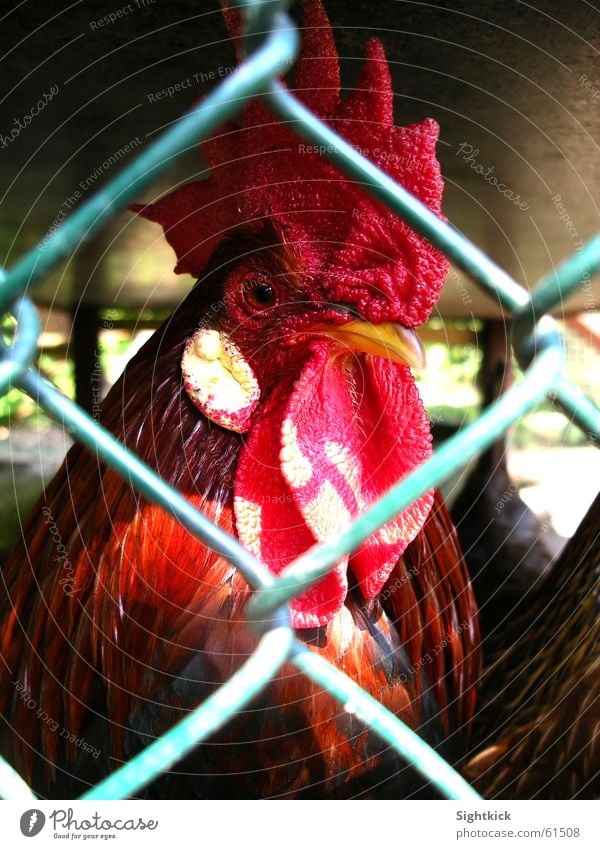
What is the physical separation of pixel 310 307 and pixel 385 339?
107 mm

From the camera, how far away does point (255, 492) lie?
3.21ft

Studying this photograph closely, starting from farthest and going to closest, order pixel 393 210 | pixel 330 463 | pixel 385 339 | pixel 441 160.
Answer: pixel 441 160
pixel 330 463
pixel 385 339
pixel 393 210

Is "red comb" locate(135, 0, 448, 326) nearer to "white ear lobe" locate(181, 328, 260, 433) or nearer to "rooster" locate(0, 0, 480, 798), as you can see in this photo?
"rooster" locate(0, 0, 480, 798)

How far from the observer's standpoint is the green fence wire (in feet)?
1.56

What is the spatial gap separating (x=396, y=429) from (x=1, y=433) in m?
1.73

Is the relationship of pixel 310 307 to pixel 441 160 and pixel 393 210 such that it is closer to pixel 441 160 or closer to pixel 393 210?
pixel 393 210

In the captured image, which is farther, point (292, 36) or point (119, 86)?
point (119, 86)

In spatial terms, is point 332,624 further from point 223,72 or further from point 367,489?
point 223,72

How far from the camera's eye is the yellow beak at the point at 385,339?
2.99ft

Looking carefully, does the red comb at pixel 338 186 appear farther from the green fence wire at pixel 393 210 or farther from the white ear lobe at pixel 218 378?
the green fence wire at pixel 393 210

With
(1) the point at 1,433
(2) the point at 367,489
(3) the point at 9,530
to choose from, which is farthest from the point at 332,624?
(1) the point at 1,433

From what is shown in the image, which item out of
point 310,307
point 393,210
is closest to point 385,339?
point 310,307

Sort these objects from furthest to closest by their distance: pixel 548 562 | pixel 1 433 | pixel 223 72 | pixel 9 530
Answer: pixel 1 433 < pixel 9 530 < pixel 548 562 < pixel 223 72
